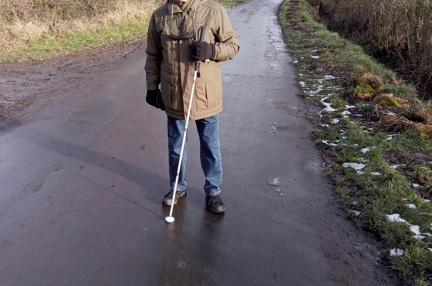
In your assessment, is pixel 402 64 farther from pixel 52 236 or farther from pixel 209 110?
pixel 52 236

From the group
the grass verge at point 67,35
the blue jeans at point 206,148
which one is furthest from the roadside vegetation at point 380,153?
the grass verge at point 67,35

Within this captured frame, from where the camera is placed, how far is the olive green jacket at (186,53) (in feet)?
11.4

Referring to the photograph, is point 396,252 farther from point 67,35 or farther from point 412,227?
point 67,35

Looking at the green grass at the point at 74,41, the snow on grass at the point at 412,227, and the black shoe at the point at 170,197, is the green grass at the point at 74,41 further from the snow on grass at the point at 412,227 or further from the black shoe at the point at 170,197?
the snow on grass at the point at 412,227

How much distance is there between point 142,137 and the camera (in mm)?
5820

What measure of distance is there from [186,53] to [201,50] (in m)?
0.23

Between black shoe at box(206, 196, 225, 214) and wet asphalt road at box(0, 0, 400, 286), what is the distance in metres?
0.08

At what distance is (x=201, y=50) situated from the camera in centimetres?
336

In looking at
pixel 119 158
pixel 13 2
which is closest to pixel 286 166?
pixel 119 158

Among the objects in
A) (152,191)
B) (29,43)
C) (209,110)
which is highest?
(209,110)

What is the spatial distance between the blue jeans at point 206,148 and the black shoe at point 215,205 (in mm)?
52

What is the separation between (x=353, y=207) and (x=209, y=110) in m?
1.85

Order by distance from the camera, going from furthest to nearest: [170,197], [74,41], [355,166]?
[74,41]
[355,166]
[170,197]

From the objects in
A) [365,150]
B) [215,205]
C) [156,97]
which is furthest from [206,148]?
[365,150]
